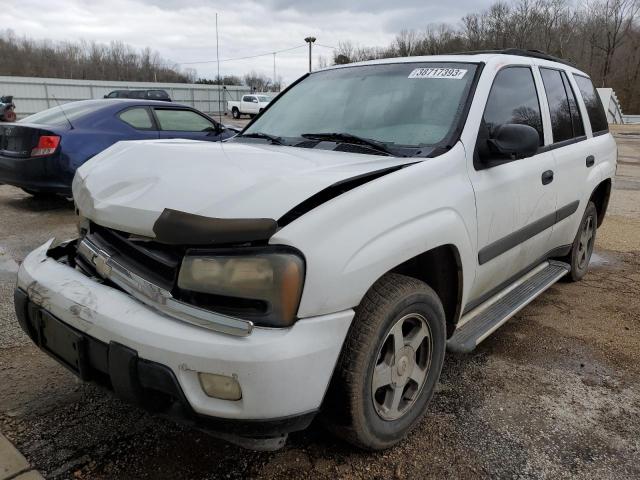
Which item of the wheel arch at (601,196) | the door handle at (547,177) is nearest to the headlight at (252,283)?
the door handle at (547,177)

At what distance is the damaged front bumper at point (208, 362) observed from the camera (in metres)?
1.66

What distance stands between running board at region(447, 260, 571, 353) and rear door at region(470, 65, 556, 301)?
4.2 inches

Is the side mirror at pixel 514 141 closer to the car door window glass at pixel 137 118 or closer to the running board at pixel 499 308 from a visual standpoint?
the running board at pixel 499 308

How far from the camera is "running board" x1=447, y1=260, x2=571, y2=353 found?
103 inches

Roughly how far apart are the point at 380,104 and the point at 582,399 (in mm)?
1939

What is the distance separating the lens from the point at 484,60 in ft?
9.86

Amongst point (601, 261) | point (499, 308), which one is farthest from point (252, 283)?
point (601, 261)

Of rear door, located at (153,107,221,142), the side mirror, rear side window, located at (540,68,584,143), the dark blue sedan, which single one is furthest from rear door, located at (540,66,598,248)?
rear door, located at (153,107,221,142)

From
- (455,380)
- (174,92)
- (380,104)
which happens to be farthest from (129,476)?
(174,92)

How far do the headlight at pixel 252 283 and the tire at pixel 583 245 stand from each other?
3.26 metres

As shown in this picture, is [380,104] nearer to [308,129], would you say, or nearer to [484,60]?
[308,129]

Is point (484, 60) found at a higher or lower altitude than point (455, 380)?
higher

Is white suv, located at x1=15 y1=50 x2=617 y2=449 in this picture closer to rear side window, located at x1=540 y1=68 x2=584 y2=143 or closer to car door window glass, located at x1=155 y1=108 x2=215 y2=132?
rear side window, located at x1=540 y1=68 x2=584 y2=143

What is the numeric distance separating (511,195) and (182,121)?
6040mm
